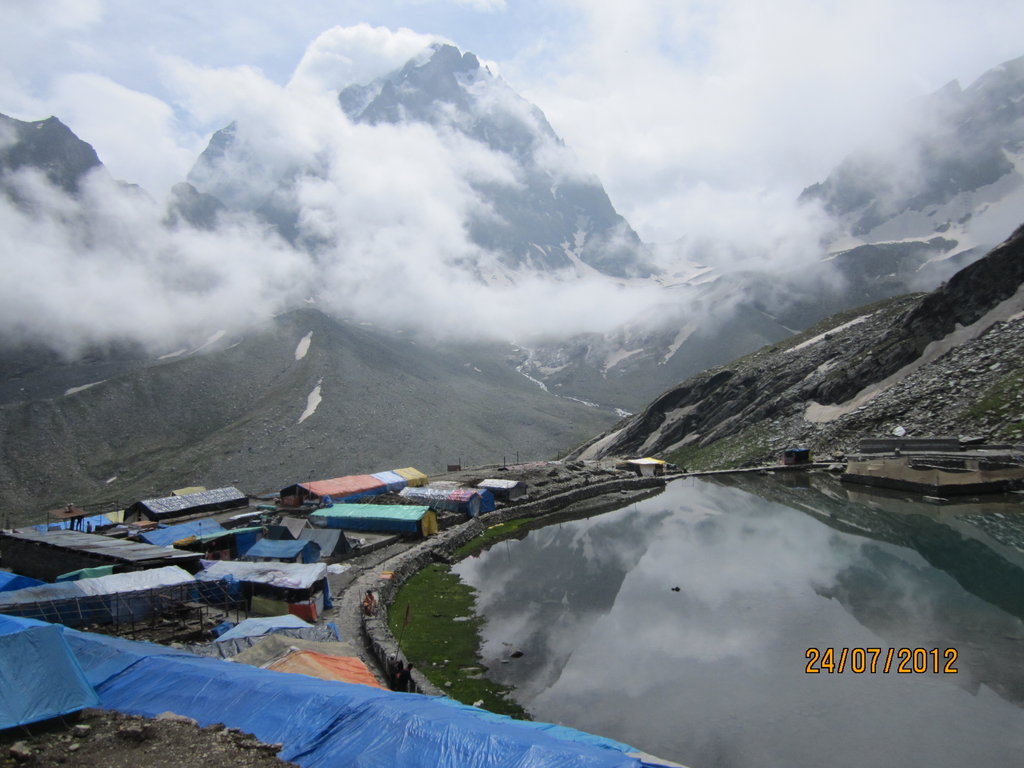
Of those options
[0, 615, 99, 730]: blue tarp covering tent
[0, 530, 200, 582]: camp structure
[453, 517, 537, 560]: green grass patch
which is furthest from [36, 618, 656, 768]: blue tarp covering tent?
[453, 517, 537, 560]: green grass patch

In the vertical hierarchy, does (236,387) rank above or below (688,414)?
above

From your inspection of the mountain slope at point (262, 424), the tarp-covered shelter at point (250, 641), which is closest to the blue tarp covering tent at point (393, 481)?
the tarp-covered shelter at point (250, 641)

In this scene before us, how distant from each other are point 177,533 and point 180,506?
59.2ft

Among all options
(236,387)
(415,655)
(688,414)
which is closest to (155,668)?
(415,655)

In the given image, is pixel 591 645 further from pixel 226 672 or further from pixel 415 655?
pixel 226 672

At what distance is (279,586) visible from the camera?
24.0 meters

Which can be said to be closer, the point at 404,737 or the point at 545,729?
the point at 404,737

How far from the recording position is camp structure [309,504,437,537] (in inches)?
1606

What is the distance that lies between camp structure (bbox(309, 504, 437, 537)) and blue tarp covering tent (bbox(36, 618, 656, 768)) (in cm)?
2636

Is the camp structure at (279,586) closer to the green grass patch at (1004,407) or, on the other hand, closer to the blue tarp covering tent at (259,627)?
the blue tarp covering tent at (259,627)

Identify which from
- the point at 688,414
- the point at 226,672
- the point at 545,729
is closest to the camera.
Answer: the point at 545,729

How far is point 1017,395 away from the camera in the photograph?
47750mm

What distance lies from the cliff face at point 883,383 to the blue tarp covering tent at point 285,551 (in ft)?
Answer: 158

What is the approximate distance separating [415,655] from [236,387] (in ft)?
397
